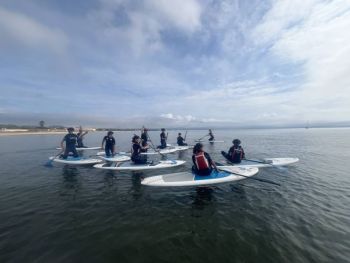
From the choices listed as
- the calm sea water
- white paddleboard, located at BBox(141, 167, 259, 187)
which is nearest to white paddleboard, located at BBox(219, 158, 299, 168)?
white paddleboard, located at BBox(141, 167, 259, 187)

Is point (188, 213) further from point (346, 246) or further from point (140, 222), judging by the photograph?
point (346, 246)

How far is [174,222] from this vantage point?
7934 millimetres

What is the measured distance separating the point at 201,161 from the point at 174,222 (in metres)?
4.95

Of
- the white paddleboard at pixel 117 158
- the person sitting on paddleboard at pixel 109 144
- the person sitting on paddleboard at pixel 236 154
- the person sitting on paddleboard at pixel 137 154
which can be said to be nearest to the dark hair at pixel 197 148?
the person sitting on paddleboard at pixel 236 154

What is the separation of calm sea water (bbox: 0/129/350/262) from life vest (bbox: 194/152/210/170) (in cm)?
137

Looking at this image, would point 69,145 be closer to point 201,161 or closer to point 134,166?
point 134,166

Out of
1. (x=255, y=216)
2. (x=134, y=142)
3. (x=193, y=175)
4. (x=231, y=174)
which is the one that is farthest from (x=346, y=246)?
(x=134, y=142)

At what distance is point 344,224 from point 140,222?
27.4 ft

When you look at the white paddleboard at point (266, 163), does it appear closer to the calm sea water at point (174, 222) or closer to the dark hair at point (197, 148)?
the calm sea water at point (174, 222)

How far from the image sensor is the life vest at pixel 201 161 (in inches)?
475

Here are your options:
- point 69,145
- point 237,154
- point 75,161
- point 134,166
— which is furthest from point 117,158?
point 237,154

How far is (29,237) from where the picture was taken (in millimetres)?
6727

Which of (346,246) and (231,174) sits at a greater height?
(231,174)

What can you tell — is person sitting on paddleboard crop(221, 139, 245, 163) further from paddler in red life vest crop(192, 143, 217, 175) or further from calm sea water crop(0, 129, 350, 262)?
paddler in red life vest crop(192, 143, 217, 175)
